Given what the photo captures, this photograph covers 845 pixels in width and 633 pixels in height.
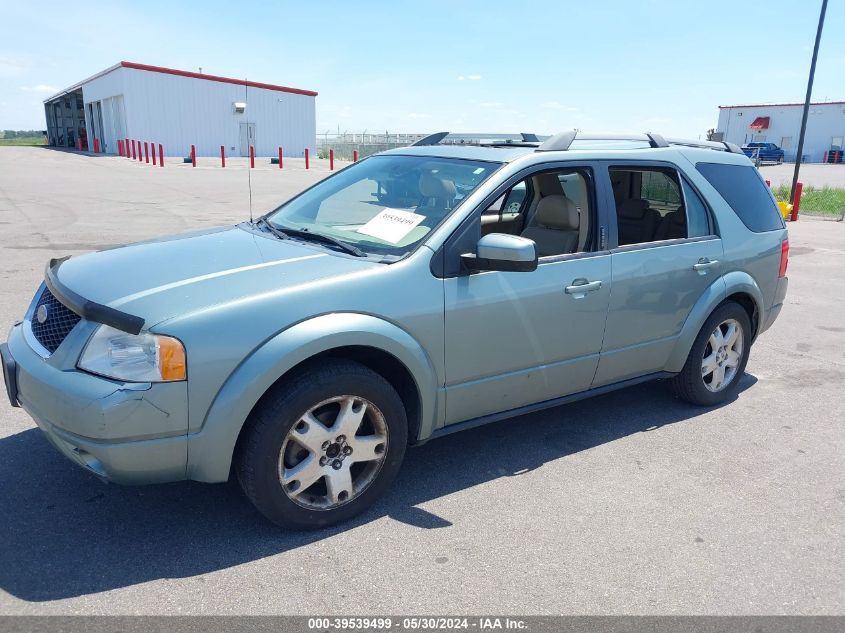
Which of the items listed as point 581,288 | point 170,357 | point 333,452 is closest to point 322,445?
point 333,452

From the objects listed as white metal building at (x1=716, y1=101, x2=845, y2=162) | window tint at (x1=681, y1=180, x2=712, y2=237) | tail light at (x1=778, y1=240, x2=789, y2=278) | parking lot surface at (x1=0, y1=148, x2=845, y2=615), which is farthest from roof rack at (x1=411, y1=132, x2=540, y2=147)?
white metal building at (x1=716, y1=101, x2=845, y2=162)

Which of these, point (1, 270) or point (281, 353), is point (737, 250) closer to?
point (281, 353)

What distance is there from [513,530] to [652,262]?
185 cm

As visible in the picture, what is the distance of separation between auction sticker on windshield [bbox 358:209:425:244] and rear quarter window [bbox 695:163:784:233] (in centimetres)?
220

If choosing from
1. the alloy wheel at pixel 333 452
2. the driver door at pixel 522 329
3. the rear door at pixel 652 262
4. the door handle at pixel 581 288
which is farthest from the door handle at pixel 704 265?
the alloy wheel at pixel 333 452

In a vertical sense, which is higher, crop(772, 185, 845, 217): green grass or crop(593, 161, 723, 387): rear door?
crop(593, 161, 723, 387): rear door

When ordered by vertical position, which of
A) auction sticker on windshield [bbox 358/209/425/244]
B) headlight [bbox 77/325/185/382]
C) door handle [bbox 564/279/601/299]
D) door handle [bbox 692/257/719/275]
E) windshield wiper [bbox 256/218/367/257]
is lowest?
headlight [bbox 77/325/185/382]

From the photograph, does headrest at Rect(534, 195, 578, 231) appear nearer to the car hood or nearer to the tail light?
the car hood

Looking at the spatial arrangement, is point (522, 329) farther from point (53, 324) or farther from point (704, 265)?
point (53, 324)

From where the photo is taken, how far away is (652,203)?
4633 mm

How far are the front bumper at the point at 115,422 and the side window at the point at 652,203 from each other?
2964mm

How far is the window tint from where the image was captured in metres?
4.52

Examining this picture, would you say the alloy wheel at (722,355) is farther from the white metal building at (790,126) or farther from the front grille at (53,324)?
the white metal building at (790,126)

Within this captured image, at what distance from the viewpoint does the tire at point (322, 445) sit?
2912 mm
